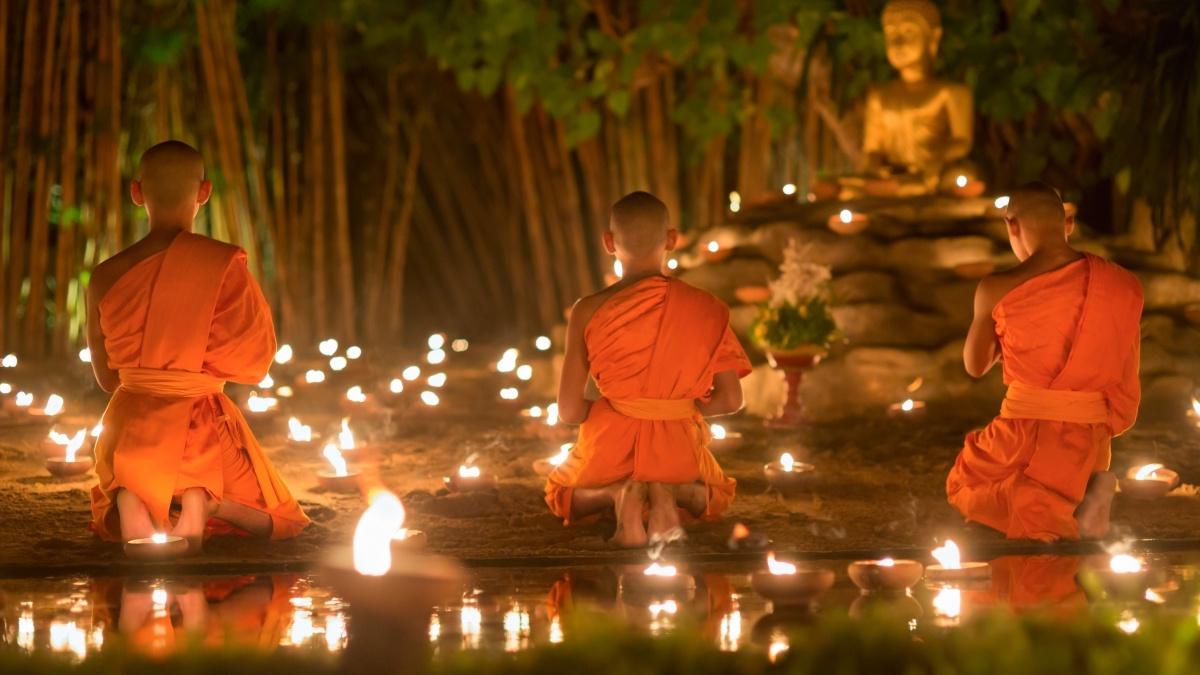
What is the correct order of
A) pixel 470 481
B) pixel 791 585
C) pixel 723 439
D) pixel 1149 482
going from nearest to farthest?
1. pixel 791 585
2. pixel 470 481
3. pixel 1149 482
4. pixel 723 439

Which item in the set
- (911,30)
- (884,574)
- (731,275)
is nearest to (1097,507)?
(884,574)

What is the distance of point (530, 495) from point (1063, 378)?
1905 millimetres

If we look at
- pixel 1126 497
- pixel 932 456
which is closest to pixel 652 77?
pixel 932 456

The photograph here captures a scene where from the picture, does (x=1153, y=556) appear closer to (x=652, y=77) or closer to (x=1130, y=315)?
(x=1130, y=315)

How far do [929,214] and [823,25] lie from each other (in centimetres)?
144

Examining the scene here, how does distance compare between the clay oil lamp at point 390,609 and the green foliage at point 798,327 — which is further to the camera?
the green foliage at point 798,327

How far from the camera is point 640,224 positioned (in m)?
5.02

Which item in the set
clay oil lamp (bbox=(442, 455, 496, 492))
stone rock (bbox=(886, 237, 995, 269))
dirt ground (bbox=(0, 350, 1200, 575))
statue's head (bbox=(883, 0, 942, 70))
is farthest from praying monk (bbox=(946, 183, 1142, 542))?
statue's head (bbox=(883, 0, 942, 70))

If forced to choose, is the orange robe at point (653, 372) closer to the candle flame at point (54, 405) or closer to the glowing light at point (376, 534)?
the glowing light at point (376, 534)

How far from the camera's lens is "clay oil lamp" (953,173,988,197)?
8961 millimetres

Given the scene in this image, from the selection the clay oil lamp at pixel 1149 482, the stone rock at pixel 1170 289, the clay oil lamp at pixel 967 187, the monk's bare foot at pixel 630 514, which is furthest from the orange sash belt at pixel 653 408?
the clay oil lamp at pixel 967 187

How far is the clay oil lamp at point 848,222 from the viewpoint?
28.2 ft

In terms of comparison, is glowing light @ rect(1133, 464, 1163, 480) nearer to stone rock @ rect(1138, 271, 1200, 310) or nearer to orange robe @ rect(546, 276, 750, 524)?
orange robe @ rect(546, 276, 750, 524)

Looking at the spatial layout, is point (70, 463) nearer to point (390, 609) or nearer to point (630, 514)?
point (630, 514)
